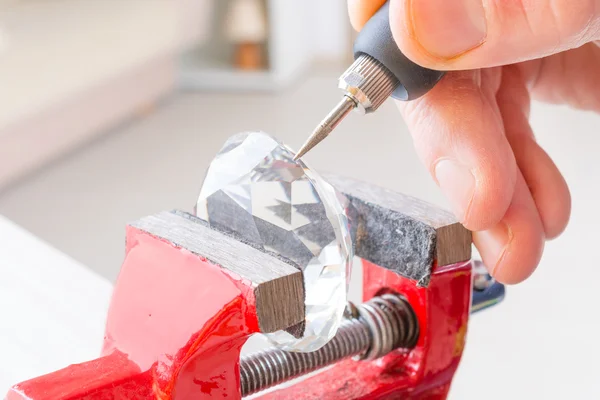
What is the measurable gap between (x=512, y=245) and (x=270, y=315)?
0.25 meters

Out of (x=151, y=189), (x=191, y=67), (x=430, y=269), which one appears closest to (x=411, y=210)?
(x=430, y=269)

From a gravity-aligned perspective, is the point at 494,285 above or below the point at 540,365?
above

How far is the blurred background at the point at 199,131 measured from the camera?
4.91 feet

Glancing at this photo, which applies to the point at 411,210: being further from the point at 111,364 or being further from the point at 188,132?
the point at 188,132

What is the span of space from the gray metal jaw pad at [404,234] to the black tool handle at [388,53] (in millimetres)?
76

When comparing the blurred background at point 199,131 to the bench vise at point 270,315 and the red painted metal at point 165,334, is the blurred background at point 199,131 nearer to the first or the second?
the bench vise at point 270,315

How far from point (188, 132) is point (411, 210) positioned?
201cm

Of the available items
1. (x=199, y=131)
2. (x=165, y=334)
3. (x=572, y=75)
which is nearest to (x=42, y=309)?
(x=165, y=334)

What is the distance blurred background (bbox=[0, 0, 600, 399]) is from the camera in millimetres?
1497

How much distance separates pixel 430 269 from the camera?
20.3 inches

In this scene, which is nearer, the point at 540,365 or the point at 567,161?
the point at 540,365

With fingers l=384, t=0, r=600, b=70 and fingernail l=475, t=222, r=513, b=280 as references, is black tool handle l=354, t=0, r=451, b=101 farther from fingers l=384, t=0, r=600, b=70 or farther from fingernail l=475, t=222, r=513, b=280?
fingernail l=475, t=222, r=513, b=280

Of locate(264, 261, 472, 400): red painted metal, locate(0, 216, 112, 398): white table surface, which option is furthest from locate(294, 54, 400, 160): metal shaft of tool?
locate(0, 216, 112, 398): white table surface

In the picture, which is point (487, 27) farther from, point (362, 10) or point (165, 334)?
point (165, 334)
